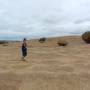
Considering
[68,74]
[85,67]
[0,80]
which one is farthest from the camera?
[85,67]

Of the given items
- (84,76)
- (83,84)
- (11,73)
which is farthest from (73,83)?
(11,73)

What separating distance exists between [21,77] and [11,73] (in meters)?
1.18

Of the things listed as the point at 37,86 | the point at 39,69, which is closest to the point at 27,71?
the point at 39,69

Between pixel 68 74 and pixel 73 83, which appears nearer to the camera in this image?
pixel 73 83

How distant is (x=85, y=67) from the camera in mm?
19109

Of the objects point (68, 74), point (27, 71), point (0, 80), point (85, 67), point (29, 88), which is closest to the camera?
point (29, 88)

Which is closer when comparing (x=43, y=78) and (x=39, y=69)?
(x=43, y=78)

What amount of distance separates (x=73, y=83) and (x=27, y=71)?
3939 millimetres

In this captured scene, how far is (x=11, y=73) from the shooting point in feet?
55.8

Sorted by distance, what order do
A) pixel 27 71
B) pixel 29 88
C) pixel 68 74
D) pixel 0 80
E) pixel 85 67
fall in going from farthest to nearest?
1. pixel 85 67
2. pixel 27 71
3. pixel 68 74
4. pixel 0 80
5. pixel 29 88

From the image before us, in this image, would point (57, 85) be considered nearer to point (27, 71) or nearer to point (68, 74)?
point (68, 74)

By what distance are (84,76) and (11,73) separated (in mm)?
4274

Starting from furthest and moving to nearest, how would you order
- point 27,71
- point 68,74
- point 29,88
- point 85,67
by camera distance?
point 85,67 < point 27,71 < point 68,74 < point 29,88

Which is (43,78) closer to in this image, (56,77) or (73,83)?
(56,77)
